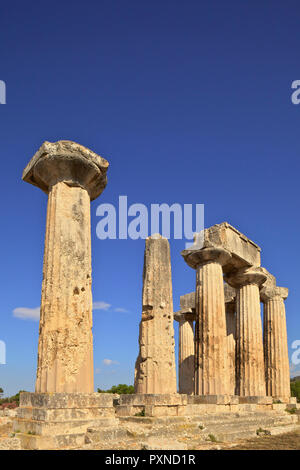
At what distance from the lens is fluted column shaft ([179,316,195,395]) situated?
2714 centimetres

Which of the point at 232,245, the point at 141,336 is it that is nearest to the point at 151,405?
the point at 141,336

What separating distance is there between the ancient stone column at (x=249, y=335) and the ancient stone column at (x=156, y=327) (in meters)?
8.52

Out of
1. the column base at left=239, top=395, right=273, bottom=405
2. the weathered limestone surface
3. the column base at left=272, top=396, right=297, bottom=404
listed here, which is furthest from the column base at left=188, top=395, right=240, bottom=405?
the weathered limestone surface

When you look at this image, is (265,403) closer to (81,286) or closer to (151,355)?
(151,355)

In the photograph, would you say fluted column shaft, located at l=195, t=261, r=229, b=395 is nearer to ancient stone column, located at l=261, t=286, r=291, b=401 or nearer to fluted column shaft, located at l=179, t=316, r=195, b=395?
ancient stone column, located at l=261, t=286, r=291, b=401

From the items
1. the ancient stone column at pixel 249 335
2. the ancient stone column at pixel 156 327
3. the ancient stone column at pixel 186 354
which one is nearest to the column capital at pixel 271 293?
the ancient stone column at pixel 249 335

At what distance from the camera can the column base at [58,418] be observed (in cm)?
838

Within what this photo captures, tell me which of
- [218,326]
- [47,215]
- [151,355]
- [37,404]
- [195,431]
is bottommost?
[195,431]

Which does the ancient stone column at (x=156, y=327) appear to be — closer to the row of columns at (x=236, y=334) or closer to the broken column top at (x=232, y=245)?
the row of columns at (x=236, y=334)

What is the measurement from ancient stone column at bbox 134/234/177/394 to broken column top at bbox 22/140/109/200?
4.07 metres

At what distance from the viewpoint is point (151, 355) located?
1396 cm
